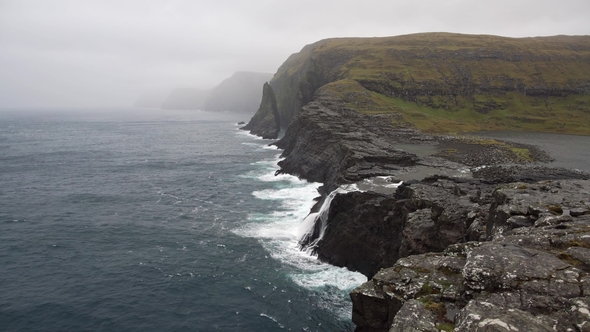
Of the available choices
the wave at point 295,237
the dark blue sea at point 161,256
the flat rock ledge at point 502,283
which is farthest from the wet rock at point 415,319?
the wave at point 295,237

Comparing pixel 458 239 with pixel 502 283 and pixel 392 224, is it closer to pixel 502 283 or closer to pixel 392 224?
pixel 392 224

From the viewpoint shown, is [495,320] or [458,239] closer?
[495,320]

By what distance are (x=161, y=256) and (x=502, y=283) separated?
34339 millimetres

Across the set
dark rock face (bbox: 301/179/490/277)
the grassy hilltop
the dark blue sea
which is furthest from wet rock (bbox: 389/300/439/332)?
the grassy hilltop

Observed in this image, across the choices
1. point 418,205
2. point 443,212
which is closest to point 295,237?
point 418,205

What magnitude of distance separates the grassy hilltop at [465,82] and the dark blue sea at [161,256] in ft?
168

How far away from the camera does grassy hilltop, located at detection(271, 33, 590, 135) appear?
103250 millimetres

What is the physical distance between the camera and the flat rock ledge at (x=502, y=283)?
38.8 feet

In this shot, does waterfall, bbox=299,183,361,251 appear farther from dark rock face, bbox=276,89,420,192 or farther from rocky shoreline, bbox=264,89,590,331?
dark rock face, bbox=276,89,420,192

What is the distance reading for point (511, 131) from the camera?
98438 millimetres

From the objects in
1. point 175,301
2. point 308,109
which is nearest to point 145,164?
point 308,109

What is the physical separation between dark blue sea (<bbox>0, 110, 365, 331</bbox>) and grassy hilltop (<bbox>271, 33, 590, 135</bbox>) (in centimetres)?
5124

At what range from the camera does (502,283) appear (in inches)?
528

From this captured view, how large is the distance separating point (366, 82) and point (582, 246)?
107541 millimetres
